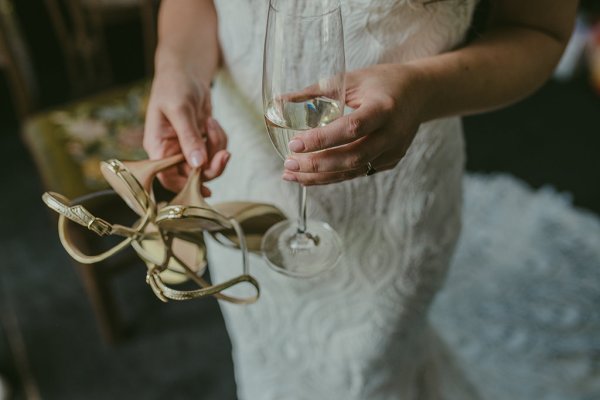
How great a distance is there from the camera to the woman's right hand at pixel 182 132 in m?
0.64

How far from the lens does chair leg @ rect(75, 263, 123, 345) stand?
1386 mm

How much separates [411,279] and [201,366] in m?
0.82

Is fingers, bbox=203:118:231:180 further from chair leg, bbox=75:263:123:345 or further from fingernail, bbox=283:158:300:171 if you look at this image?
chair leg, bbox=75:263:123:345

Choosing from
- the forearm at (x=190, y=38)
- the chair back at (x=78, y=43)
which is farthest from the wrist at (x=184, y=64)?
the chair back at (x=78, y=43)

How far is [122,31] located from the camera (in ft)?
8.86

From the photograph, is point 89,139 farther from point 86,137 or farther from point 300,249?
point 300,249

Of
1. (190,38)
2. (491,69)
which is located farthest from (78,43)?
(491,69)

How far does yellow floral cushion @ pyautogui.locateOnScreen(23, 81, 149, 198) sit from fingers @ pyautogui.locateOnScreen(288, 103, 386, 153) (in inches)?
33.9

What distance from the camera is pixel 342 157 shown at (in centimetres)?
54

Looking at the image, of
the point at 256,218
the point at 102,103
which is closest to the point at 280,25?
the point at 256,218

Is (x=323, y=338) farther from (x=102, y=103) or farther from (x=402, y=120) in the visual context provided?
(x=102, y=103)

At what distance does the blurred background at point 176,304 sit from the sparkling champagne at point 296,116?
33.1 inches

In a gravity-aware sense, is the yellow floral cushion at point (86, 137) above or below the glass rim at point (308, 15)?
below

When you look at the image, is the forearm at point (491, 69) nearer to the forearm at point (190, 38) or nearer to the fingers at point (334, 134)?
the fingers at point (334, 134)
